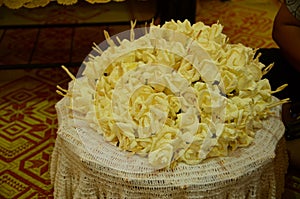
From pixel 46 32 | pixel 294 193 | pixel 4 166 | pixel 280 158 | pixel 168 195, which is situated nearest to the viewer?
pixel 168 195

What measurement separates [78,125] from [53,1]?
1.22 meters

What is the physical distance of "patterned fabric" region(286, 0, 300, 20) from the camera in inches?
70.2

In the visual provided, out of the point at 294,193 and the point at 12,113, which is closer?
the point at 294,193

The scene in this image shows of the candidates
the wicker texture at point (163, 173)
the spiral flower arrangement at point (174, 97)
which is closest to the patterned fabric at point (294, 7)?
the spiral flower arrangement at point (174, 97)

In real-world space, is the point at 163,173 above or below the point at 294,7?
below

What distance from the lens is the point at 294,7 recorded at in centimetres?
179

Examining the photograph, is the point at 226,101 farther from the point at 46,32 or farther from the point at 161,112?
the point at 46,32

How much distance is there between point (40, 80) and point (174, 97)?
1.61m

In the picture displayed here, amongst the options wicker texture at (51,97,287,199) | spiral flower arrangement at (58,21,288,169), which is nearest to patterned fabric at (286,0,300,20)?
spiral flower arrangement at (58,21,288,169)

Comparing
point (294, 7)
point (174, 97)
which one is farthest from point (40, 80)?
point (174, 97)

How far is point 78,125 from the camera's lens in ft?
4.06

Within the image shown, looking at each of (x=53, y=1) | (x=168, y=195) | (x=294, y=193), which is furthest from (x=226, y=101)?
(x=53, y=1)

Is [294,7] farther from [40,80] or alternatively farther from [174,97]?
[40,80]

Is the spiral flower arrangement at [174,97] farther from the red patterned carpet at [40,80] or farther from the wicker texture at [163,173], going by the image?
the red patterned carpet at [40,80]
